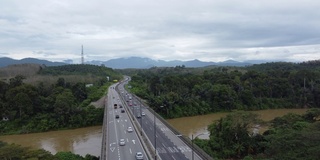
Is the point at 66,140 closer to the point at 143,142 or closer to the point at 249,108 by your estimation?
the point at 143,142

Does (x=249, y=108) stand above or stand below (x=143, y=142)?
below

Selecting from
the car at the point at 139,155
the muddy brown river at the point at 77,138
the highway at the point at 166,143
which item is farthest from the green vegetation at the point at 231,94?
the car at the point at 139,155

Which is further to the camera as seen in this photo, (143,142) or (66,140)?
(66,140)

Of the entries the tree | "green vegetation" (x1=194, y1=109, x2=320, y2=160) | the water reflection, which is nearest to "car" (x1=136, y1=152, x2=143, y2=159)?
"green vegetation" (x1=194, y1=109, x2=320, y2=160)

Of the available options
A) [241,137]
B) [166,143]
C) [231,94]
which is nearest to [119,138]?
[166,143]

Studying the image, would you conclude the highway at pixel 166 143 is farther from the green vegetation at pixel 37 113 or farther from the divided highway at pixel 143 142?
the green vegetation at pixel 37 113

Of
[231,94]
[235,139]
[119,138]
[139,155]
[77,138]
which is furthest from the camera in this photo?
[231,94]

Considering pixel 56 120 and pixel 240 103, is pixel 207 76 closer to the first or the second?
pixel 240 103

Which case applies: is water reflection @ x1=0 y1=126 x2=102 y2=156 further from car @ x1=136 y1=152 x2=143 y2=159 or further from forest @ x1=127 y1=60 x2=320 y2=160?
forest @ x1=127 y1=60 x2=320 y2=160

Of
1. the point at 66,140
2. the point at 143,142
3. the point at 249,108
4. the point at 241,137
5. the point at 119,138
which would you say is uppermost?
the point at 143,142

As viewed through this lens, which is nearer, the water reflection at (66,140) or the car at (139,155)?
the car at (139,155)

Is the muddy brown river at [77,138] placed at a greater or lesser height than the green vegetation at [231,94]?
lesser
